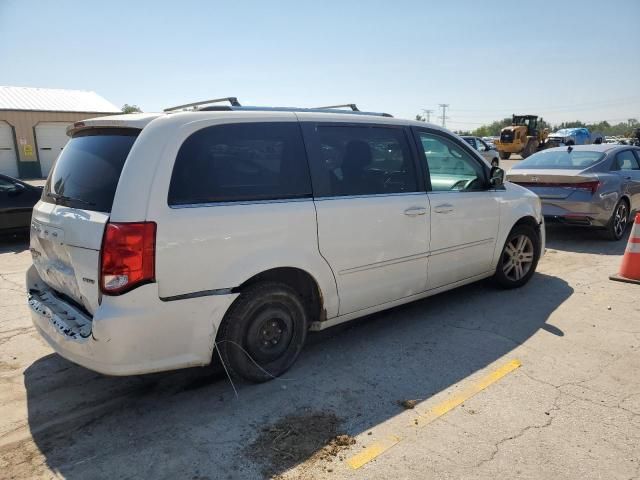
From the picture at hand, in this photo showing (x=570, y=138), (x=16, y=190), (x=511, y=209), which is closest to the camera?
(x=511, y=209)

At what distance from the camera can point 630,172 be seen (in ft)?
28.0

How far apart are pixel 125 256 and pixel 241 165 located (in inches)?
37.9

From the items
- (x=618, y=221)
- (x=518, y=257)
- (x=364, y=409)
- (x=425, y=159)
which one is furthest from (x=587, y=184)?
(x=364, y=409)

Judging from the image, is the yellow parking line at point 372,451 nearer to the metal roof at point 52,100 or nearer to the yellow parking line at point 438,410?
the yellow parking line at point 438,410

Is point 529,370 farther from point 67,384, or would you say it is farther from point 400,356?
point 67,384

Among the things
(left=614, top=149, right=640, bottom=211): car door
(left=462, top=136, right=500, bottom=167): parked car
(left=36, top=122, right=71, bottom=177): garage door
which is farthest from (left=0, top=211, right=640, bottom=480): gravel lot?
(left=36, top=122, right=71, bottom=177): garage door

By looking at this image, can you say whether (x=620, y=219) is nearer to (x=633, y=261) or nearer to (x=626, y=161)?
(x=626, y=161)

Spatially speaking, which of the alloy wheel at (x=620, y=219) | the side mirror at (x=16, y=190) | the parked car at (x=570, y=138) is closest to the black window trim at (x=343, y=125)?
the alloy wheel at (x=620, y=219)

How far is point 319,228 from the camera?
3482 mm

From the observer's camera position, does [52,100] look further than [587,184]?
Yes

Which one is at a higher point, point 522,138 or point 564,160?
point 522,138

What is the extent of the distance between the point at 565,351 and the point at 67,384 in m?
3.96

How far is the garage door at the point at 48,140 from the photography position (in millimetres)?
25672

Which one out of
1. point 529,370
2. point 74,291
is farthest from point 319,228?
point 529,370
